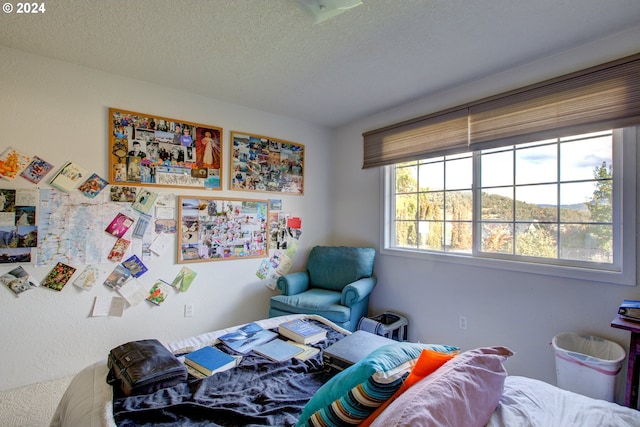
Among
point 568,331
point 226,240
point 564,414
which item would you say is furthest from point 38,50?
point 568,331

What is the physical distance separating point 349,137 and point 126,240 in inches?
103

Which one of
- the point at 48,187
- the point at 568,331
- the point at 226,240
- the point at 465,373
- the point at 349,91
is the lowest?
the point at 568,331

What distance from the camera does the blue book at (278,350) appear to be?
57.8 inches

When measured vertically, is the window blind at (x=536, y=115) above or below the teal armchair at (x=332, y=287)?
above

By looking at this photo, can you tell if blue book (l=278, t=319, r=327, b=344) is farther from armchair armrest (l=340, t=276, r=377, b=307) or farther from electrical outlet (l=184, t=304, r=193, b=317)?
electrical outlet (l=184, t=304, r=193, b=317)

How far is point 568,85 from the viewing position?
2.03 metres

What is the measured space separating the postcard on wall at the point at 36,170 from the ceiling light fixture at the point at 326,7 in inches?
86.3

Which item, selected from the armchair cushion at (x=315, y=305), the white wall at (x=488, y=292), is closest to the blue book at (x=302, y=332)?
the armchair cushion at (x=315, y=305)

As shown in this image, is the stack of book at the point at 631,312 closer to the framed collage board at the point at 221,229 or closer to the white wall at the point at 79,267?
the framed collage board at the point at 221,229

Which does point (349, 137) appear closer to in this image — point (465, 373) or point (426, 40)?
point (426, 40)

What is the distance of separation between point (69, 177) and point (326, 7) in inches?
88.8

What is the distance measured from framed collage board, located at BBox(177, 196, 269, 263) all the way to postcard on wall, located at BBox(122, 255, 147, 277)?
0.30m

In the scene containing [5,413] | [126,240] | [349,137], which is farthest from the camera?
[349,137]

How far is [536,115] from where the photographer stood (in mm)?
2162
